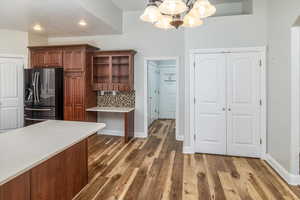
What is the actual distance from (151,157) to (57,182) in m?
2.14

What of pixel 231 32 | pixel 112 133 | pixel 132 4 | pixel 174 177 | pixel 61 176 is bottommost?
pixel 174 177

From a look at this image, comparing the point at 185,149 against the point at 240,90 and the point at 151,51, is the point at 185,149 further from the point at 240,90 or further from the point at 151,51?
the point at 151,51

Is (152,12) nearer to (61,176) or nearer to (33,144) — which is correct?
(33,144)

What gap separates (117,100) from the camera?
5.74m

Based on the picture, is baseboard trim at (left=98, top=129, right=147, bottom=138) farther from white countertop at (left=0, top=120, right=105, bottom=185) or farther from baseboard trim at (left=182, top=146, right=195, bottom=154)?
white countertop at (left=0, top=120, right=105, bottom=185)

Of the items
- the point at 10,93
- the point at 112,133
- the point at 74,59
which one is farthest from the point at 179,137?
the point at 10,93

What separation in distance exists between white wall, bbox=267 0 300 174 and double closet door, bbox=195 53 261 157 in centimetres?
30

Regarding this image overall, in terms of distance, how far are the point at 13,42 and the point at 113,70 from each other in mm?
2758

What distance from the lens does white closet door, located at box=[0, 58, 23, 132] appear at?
5419 mm

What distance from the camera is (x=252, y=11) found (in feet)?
13.0

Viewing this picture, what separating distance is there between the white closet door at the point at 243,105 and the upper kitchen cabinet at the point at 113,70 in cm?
250

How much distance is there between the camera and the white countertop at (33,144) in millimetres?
1422

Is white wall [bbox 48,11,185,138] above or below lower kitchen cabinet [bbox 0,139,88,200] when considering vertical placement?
above

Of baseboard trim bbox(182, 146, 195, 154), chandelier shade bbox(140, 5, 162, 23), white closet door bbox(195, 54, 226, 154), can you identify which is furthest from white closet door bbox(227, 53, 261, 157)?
chandelier shade bbox(140, 5, 162, 23)
